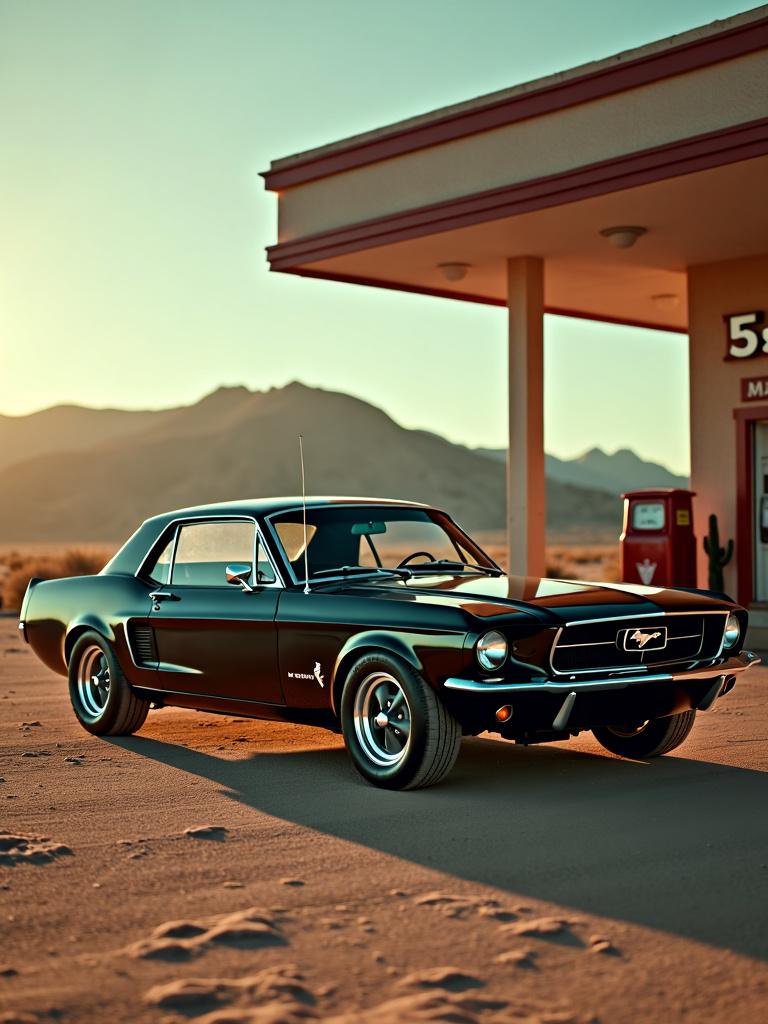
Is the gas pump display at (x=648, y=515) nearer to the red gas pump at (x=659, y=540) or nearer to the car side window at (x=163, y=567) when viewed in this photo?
the red gas pump at (x=659, y=540)

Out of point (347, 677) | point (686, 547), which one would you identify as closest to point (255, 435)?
point (686, 547)

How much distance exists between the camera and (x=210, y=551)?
884 centimetres

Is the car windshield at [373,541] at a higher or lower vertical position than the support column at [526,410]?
lower

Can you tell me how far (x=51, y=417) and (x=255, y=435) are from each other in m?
43.2

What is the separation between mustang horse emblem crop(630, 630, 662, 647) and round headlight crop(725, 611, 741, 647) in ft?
2.19

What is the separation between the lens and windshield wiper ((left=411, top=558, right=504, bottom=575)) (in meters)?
8.62

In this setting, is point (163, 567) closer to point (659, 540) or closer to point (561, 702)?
point (561, 702)

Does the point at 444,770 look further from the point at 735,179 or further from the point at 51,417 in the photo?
the point at 51,417

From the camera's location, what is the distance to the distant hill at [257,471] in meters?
121

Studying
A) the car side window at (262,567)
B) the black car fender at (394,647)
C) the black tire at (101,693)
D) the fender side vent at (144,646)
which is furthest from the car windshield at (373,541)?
the black tire at (101,693)

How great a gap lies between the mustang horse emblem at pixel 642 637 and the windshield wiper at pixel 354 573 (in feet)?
4.67

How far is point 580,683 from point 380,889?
6.63 ft

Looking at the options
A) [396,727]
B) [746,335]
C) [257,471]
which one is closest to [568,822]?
[396,727]

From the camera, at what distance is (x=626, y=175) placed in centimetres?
1378
